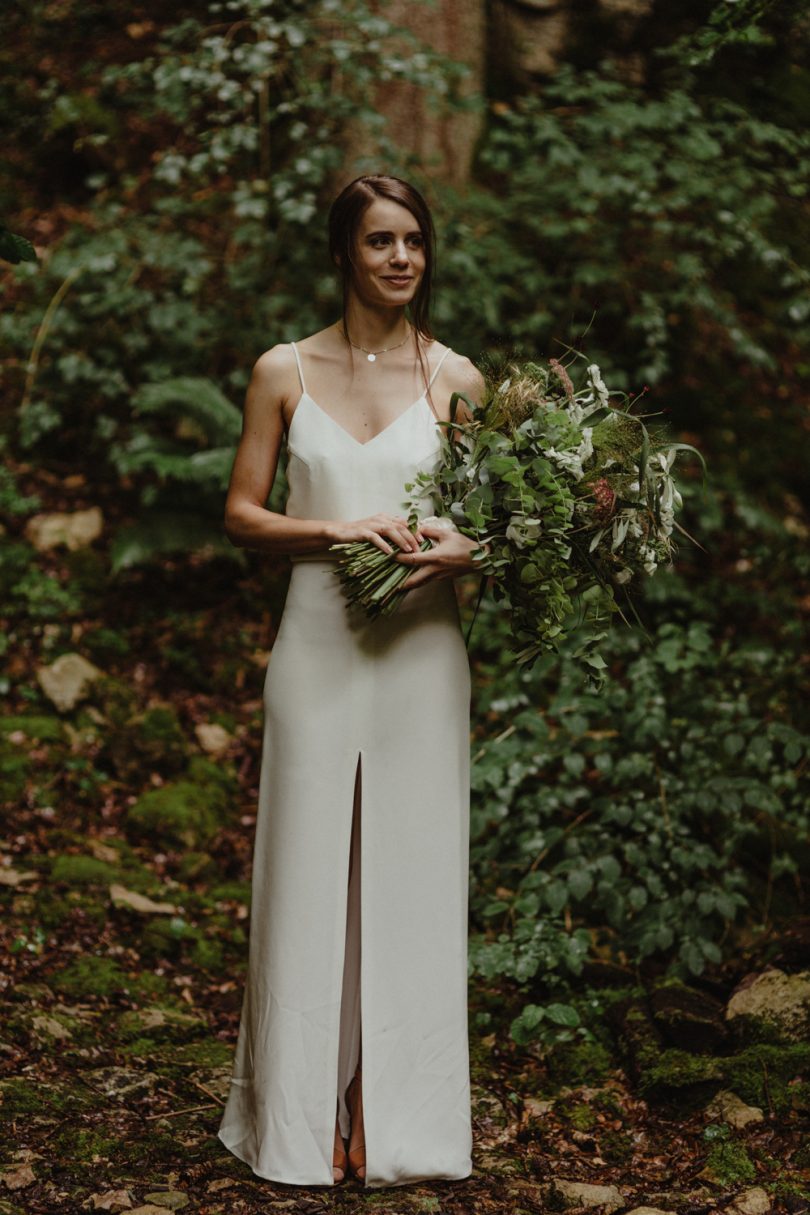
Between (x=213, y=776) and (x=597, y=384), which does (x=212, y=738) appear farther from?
(x=597, y=384)

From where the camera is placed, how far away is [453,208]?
6582mm

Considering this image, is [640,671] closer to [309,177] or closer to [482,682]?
[482,682]

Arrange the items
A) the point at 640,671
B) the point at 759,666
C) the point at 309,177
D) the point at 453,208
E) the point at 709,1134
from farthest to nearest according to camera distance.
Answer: the point at 453,208, the point at 309,177, the point at 759,666, the point at 640,671, the point at 709,1134

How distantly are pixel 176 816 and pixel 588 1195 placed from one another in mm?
2649

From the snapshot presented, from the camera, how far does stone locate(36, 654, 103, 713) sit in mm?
Answer: 5633

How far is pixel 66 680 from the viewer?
5.69m

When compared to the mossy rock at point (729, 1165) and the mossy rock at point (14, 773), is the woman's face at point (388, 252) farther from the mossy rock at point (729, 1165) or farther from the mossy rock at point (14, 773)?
the mossy rock at point (14, 773)

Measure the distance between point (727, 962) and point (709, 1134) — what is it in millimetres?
1027

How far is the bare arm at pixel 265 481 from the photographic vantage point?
9.84 ft

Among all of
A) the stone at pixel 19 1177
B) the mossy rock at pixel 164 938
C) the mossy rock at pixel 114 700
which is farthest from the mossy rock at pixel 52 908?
the stone at pixel 19 1177

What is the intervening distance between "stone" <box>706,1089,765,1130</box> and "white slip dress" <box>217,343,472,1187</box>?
2.87ft

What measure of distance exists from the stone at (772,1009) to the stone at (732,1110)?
235mm

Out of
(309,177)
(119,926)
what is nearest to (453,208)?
(309,177)

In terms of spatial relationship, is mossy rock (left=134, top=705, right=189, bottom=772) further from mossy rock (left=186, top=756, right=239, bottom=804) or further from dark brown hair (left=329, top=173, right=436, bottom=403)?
dark brown hair (left=329, top=173, right=436, bottom=403)
